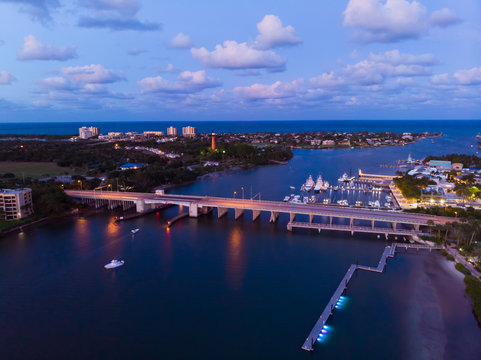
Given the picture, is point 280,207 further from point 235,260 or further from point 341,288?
point 341,288

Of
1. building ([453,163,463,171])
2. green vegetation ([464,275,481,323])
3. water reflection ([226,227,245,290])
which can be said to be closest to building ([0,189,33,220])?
water reflection ([226,227,245,290])

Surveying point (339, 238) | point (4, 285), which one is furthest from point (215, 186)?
point (4, 285)

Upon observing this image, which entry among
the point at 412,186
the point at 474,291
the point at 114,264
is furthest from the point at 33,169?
the point at 474,291

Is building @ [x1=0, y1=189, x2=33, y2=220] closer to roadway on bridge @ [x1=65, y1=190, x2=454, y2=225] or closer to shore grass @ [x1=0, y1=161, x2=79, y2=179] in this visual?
roadway on bridge @ [x1=65, y1=190, x2=454, y2=225]

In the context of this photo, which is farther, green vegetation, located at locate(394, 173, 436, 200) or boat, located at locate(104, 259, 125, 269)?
green vegetation, located at locate(394, 173, 436, 200)

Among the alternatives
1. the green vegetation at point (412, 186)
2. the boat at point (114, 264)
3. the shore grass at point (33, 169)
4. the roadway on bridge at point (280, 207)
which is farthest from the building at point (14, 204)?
the green vegetation at point (412, 186)

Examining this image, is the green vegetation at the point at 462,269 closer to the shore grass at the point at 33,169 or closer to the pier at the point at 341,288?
the pier at the point at 341,288
